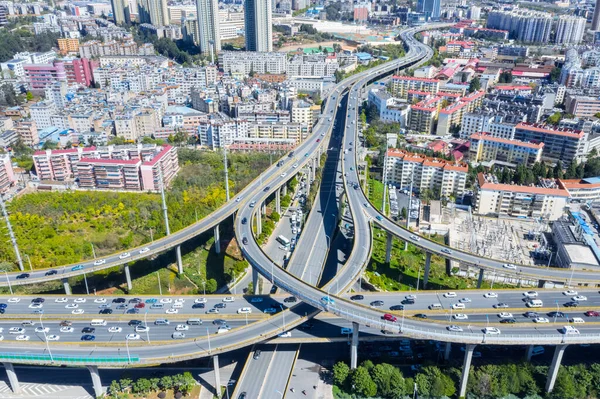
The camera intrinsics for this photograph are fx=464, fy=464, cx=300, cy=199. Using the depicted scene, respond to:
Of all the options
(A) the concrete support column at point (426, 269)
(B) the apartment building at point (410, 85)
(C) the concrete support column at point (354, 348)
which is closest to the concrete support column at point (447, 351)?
(C) the concrete support column at point (354, 348)

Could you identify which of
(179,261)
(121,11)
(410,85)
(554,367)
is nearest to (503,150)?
(410,85)

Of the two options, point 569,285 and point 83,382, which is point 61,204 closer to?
point 83,382

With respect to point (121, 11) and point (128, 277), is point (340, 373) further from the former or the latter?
point (121, 11)

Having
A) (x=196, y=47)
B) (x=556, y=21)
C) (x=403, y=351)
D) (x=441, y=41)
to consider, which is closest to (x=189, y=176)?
(x=403, y=351)

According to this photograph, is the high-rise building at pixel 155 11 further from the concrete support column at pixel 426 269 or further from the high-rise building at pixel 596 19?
the concrete support column at pixel 426 269

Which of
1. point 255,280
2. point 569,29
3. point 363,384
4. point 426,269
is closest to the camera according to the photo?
point 363,384
